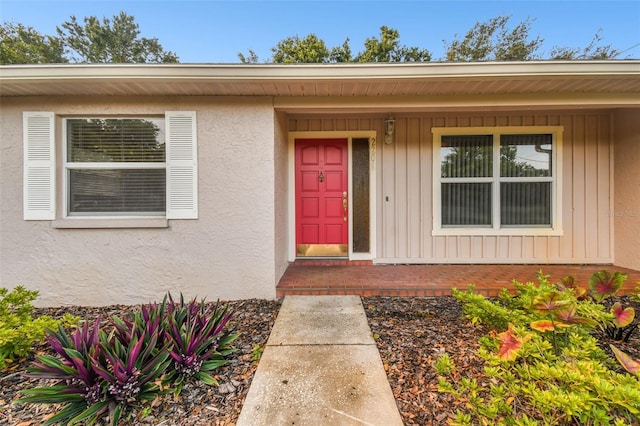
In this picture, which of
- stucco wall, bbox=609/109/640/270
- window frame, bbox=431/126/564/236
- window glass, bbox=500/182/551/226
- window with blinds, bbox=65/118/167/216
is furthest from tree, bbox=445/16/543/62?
window with blinds, bbox=65/118/167/216

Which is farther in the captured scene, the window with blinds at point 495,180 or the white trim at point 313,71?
the window with blinds at point 495,180

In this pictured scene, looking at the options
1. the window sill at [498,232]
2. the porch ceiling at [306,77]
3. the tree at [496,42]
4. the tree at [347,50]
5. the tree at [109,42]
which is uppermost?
the tree at [109,42]

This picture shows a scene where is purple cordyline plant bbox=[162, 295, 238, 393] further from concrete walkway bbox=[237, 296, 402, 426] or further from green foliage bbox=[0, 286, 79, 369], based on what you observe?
green foliage bbox=[0, 286, 79, 369]

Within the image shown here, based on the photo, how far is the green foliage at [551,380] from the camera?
3.89 feet

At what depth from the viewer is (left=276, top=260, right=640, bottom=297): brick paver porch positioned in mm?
3242

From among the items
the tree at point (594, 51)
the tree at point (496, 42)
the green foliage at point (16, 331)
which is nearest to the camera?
the green foliage at point (16, 331)

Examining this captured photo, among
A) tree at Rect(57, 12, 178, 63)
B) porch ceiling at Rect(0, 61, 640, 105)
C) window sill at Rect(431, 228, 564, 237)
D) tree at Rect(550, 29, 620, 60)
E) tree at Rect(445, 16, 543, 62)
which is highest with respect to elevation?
tree at Rect(57, 12, 178, 63)

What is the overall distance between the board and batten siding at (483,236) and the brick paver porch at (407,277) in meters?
A: 0.22

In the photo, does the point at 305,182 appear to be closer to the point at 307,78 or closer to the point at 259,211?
the point at 259,211

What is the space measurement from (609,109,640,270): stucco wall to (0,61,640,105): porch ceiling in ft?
3.78

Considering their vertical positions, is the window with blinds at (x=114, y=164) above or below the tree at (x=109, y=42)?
below

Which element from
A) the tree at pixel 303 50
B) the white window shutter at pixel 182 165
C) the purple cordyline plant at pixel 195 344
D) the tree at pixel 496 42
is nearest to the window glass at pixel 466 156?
the white window shutter at pixel 182 165

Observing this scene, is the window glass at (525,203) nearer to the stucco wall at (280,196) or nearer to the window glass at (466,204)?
the window glass at (466,204)

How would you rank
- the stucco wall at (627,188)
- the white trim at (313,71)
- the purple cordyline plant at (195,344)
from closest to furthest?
the purple cordyline plant at (195,344) < the white trim at (313,71) < the stucco wall at (627,188)
